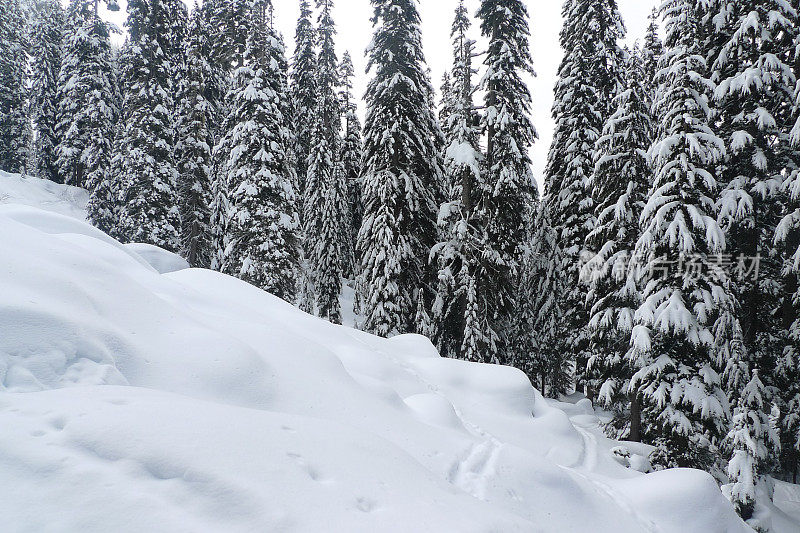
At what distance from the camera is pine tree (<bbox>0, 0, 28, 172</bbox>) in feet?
127

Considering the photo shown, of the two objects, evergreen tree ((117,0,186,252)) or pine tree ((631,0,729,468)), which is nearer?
pine tree ((631,0,729,468))

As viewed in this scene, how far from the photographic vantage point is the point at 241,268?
1898 cm

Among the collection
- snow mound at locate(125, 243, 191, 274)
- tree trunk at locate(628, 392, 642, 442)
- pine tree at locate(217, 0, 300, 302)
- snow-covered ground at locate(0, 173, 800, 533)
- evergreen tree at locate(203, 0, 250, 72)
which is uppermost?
evergreen tree at locate(203, 0, 250, 72)

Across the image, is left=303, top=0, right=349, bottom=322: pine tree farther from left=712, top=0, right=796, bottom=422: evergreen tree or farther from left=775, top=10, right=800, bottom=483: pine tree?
left=775, top=10, right=800, bottom=483: pine tree

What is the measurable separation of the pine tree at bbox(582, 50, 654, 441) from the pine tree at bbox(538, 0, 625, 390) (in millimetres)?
3656

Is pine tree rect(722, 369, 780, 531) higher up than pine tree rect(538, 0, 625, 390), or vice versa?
pine tree rect(538, 0, 625, 390)

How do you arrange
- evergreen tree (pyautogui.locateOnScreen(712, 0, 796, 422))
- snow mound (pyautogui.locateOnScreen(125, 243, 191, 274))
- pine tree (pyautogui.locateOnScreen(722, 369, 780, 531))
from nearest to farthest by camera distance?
pine tree (pyautogui.locateOnScreen(722, 369, 780, 531)), evergreen tree (pyautogui.locateOnScreen(712, 0, 796, 422)), snow mound (pyautogui.locateOnScreen(125, 243, 191, 274))

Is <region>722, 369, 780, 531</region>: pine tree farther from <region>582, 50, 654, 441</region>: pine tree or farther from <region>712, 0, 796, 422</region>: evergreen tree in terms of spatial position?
<region>582, 50, 654, 441</region>: pine tree

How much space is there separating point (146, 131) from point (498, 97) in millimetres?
18530

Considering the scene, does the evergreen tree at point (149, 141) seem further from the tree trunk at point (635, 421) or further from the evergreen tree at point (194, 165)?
the tree trunk at point (635, 421)

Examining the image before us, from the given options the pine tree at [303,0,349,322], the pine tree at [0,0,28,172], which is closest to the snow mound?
the pine tree at [303,0,349,322]

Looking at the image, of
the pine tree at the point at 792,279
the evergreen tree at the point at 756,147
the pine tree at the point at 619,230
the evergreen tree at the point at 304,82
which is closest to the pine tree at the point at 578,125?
the pine tree at the point at 619,230

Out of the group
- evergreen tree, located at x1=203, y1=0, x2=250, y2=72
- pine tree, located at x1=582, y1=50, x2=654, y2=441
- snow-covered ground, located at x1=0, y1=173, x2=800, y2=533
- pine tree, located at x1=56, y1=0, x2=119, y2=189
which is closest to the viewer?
snow-covered ground, located at x1=0, y1=173, x2=800, y2=533

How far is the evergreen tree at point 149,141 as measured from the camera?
23.3 m
